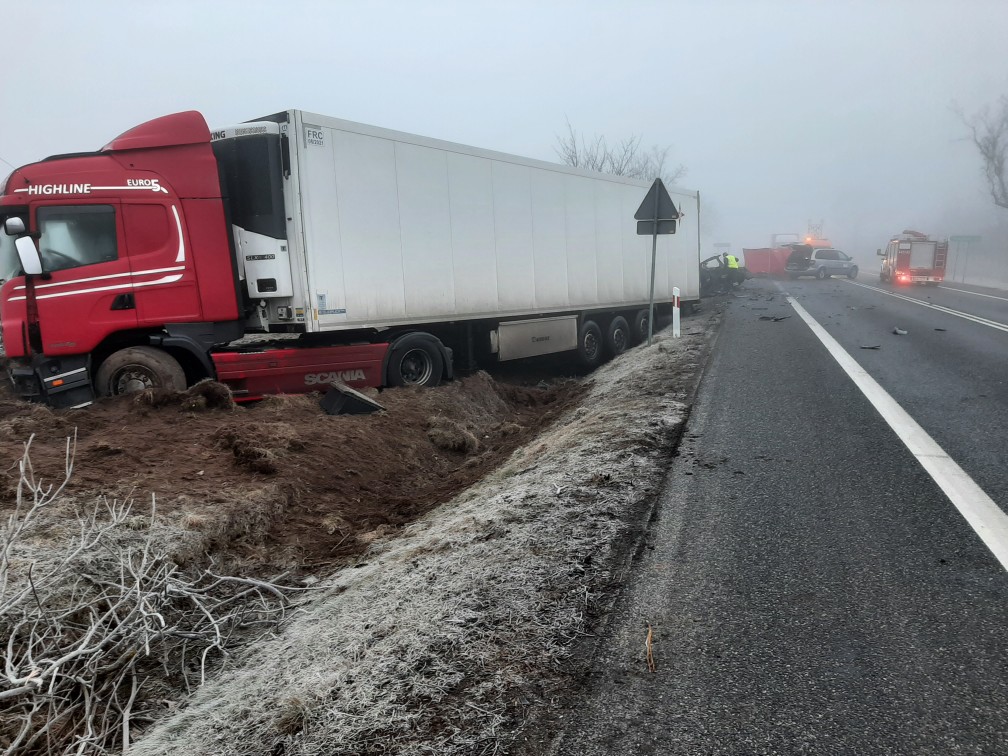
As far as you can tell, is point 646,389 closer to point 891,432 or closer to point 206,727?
point 891,432

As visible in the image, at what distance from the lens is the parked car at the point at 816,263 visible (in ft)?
124

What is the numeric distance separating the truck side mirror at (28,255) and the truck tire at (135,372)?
1.15 meters

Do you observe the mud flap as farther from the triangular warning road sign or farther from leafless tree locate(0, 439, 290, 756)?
the triangular warning road sign

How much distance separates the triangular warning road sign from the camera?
10938 mm

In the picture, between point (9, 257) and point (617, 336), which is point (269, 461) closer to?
point (9, 257)

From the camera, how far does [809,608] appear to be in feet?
9.26

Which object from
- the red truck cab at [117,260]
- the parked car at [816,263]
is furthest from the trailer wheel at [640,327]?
the parked car at [816,263]

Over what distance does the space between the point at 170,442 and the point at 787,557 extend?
16.8 ft

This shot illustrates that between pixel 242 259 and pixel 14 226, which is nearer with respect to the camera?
pixel 14 226

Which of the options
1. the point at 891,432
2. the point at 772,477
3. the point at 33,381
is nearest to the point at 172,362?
the point at 33,381

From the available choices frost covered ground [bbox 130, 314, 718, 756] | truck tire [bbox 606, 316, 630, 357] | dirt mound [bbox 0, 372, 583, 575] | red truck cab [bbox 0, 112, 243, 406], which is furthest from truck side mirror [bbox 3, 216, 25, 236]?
truck tire [bbox 606, 316, 630, 357]

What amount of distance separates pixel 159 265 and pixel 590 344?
8.02m

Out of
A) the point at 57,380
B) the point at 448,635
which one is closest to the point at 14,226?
the point at 57,380

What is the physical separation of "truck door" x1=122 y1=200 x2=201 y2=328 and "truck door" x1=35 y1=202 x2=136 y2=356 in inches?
4.2
